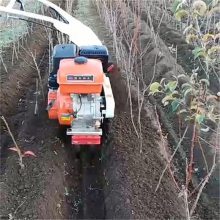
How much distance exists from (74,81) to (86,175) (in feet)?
4.17

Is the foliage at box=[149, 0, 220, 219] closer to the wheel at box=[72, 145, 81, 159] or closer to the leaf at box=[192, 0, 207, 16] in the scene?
the leaf at box=[192, 0, 207, 16]

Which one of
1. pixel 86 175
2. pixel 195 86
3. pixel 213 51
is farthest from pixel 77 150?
pixel 213 51

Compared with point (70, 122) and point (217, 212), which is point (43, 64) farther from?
point (217, 212)

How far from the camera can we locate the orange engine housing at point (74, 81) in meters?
4.84

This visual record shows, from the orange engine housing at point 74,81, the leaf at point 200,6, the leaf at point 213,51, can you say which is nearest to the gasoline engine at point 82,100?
the orange engine housing at point 74,81

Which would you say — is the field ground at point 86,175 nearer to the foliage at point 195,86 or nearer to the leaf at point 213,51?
the foliage at point 195,86

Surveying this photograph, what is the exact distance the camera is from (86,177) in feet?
17.2

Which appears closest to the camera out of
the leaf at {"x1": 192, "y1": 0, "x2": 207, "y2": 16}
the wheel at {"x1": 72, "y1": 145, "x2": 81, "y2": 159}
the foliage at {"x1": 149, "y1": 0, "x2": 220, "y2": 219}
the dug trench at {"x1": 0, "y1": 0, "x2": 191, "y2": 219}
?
the leaf at {"x1": 192, "y1": 0, "x2": 207, "y2": 16}

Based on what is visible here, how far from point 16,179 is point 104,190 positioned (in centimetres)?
107

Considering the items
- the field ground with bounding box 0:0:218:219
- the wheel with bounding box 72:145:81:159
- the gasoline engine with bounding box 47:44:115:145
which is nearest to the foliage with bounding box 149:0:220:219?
the field ground with bounding box 0:0:218:219

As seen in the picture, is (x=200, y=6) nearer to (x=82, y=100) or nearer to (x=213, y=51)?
(x=213, y=51)

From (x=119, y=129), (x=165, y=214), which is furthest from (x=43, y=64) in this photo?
(x=165, y=214)

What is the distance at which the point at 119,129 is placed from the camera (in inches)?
225

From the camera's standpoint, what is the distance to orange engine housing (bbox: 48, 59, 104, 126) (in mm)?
4844
